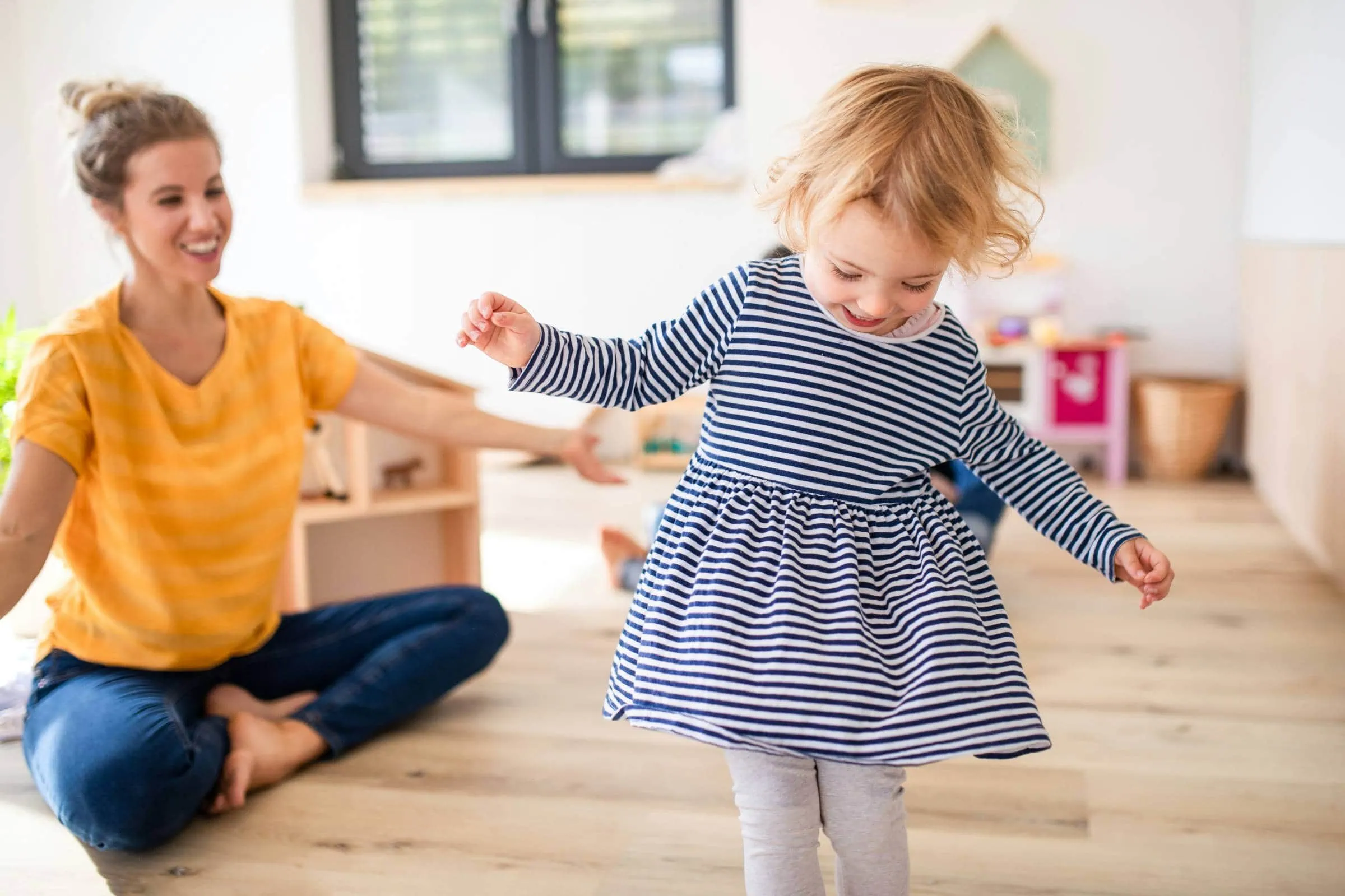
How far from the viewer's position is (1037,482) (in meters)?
1.09

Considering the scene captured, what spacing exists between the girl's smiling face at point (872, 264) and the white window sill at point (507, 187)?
112 inches

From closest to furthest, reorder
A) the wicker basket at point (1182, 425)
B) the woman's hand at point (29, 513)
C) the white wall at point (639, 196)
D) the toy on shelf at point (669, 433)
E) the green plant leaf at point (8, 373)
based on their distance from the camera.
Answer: the woman's hand at point (29, 513)
the green plant leaf at point (8, 373)
the wicker basket at point (1182, 425)
the white wall at point (639, 196)
the toy on shelf at point (669, 433)

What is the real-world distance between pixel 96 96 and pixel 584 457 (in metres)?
0.69

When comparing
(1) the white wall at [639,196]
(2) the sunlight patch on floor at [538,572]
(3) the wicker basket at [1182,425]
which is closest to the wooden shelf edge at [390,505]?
(2) the sunlight patch on floor at [538,572]

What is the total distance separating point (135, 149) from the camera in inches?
56.7

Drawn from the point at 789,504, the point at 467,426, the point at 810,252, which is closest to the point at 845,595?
the point at 789,504

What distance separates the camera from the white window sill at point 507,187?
148 inches

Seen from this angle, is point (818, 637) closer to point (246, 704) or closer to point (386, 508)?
point (246, 704)

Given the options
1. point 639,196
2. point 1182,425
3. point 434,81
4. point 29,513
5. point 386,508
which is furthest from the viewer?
point 434,81

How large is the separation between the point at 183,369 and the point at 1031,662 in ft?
4.14

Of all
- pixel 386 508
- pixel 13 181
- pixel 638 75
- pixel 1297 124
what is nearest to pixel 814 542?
pixel 386 508

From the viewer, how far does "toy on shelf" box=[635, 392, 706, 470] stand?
3635 mm

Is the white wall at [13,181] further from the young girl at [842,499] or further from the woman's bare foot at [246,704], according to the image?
the young girl at [842,499]

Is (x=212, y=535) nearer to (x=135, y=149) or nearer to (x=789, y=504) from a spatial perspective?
(x=135, y=149)
